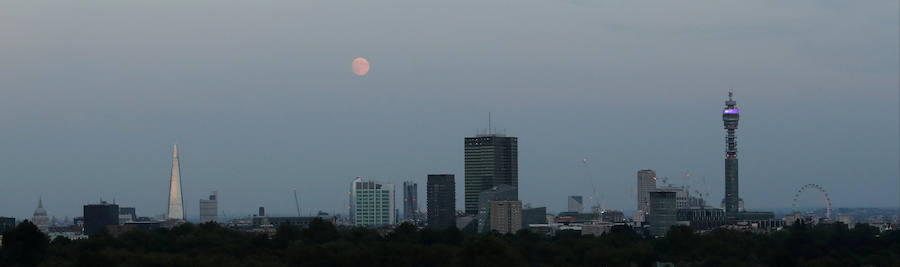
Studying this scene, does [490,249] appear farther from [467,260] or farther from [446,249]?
[446,249]

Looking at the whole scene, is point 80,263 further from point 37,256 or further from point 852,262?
point 852,262

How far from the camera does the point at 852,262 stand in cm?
18475

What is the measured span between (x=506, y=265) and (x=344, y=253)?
3838 cm

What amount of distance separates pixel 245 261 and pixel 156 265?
1020cm

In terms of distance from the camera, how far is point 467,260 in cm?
13888

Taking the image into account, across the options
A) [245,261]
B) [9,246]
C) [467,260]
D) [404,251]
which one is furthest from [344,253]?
[9,246]

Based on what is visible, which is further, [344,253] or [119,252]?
[344,253]

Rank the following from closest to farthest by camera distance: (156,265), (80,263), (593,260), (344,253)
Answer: (80,263), (156,265), (344,253), (593,260)

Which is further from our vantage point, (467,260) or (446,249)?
(446,249)

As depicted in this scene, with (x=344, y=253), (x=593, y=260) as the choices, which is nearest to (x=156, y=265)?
(x=344, y=253)

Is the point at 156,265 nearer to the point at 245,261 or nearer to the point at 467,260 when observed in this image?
the point at 245,261

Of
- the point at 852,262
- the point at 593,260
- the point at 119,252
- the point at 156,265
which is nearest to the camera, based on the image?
the point at 156,265

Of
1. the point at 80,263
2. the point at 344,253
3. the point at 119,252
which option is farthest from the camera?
the point at 344,253

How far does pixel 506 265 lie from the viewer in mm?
137625
